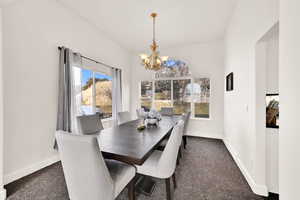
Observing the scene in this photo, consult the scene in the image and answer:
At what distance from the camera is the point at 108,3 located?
250 cm

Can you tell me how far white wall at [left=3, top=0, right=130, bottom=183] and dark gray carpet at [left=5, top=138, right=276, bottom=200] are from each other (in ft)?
1.01

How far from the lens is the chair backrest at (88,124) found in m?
1.99

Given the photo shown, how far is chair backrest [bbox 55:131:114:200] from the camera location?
3.12ft

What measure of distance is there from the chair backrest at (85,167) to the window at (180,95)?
3708mm

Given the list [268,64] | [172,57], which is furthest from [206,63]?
[268,64]

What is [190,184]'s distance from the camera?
1787 millimetres

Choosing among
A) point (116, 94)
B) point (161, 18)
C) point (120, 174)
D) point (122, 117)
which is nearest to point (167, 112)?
point (122, 117)

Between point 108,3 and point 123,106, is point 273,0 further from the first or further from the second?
point 123,106

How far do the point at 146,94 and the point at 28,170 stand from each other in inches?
145

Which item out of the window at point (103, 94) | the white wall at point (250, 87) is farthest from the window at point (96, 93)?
the white wall at point (250, 87)

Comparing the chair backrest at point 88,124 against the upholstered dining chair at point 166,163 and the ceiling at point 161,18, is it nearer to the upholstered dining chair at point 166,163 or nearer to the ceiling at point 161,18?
the upholstered dining chair at point 166,163

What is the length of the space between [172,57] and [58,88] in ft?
11.6

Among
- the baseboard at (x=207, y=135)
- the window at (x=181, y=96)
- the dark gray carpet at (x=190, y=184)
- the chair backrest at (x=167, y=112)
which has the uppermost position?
the window at (x=181, y=96)

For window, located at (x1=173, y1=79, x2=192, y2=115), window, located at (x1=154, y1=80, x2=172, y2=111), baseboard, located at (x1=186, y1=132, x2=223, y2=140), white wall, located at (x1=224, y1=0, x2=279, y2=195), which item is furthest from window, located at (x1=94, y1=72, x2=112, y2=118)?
white wall, located at (x1=224, y1=0, x2=279, y2=195)
